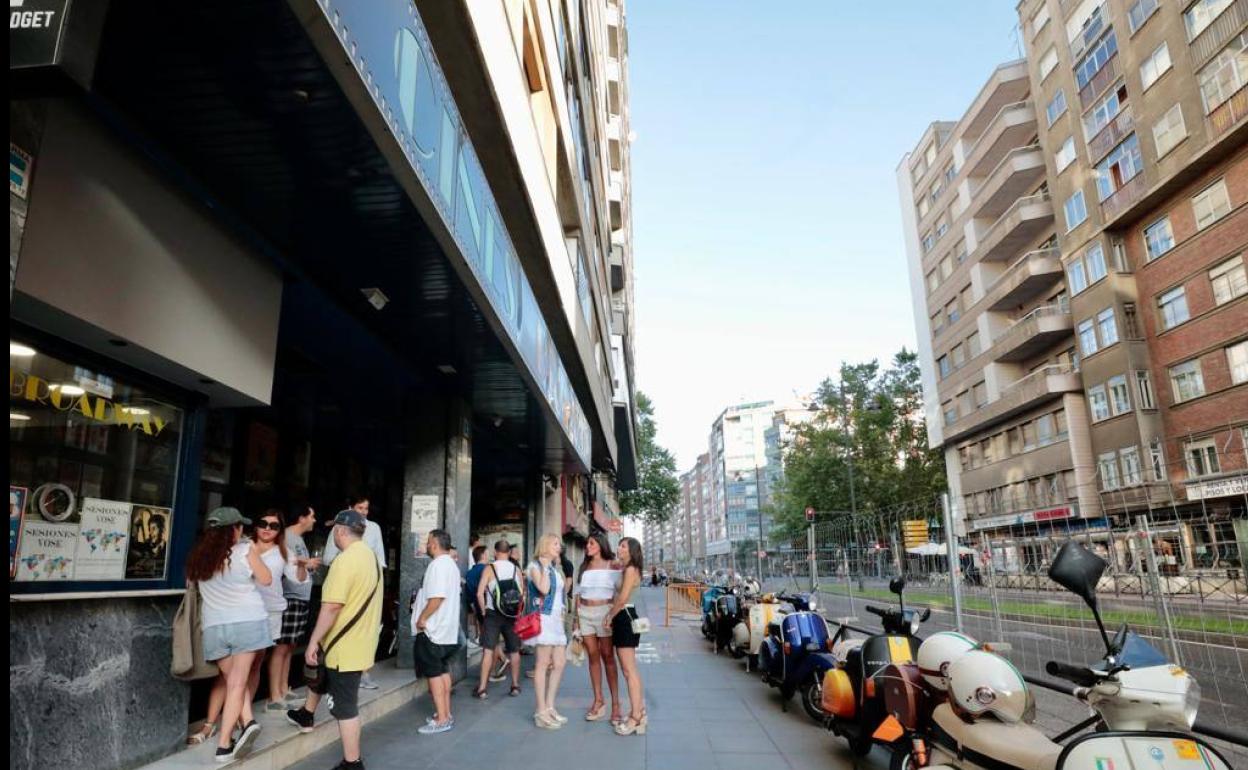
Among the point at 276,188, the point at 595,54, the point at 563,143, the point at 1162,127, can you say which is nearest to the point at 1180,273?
the point at 1162,127

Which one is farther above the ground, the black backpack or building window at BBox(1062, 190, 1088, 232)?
building window at BBox(1062, 190, 1088, 232)

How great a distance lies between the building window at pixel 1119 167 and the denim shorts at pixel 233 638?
31.2 meters

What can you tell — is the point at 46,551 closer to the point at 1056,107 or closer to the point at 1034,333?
the point at 1034,333

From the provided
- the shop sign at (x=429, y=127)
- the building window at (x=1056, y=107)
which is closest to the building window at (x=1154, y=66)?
the building window at (x=1056, y=107)

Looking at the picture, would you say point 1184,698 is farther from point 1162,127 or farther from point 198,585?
point 1162,127

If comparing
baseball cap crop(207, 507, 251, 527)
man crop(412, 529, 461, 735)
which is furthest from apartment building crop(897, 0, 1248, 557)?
baseball cap crop(207, 507, 251, 527)

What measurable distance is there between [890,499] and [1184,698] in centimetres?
5018

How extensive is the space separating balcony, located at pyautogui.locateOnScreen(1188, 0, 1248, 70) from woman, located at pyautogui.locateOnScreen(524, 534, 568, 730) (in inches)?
1049

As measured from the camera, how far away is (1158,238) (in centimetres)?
2625

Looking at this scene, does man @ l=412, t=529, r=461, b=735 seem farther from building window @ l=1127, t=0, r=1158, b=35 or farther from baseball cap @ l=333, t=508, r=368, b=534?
building window @ l=1127, t=0, r=1158, b=35

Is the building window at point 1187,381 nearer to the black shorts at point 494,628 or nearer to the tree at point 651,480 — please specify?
the black shorts at point 494,628

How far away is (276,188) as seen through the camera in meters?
4.48

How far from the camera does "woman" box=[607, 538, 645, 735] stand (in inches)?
253

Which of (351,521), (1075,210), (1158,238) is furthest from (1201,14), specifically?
(351,521)
